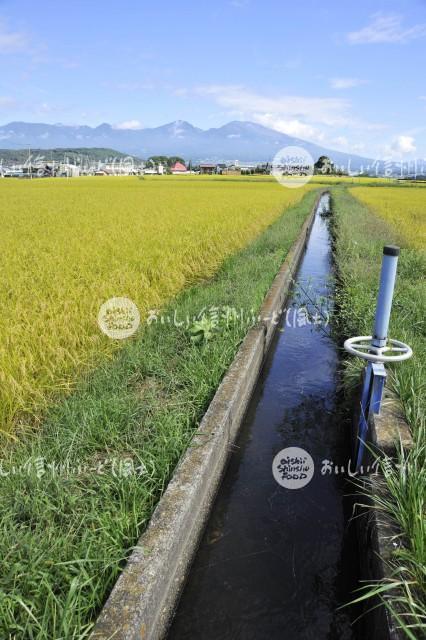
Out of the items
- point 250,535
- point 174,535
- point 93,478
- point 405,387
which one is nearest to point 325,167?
point 405,387

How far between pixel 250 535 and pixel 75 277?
3.89 metres

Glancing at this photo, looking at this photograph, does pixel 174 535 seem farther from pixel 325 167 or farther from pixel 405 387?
pixel 325 167

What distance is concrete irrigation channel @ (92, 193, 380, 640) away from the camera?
1848 millimetres

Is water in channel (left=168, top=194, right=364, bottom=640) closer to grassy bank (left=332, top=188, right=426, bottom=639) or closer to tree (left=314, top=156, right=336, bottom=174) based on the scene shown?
grassy bank (left=332, top=188, right=426, bottom=639)

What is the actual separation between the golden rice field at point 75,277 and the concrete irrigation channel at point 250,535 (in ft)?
3.90

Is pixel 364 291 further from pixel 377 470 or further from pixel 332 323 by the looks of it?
pixel 377 470

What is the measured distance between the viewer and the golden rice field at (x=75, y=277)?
3.04m

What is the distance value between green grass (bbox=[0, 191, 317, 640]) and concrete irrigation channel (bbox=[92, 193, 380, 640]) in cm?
13

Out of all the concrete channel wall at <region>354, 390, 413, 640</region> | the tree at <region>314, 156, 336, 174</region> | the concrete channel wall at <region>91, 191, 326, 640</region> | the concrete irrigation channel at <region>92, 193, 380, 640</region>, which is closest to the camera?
the concrete channel wall at <region>91, 191, 326, 640</region>

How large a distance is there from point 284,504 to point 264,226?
10.4 m

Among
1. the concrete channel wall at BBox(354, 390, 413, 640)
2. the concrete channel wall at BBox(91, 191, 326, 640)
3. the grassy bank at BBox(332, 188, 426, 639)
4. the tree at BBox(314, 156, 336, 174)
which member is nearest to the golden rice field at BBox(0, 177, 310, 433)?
the concrete channel wall at BBox(91, 191, 326, 640)

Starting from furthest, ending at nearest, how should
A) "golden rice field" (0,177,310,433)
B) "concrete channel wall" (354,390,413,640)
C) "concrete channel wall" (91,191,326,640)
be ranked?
"golden rice field" (0,177,310,433) < "concrete channel wall" (354,390,413,640) < "concrete channel wall" (91,191,326,640)

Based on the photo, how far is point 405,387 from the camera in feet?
9.41

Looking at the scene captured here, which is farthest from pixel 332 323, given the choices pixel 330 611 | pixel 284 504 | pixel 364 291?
pixel 330 611
